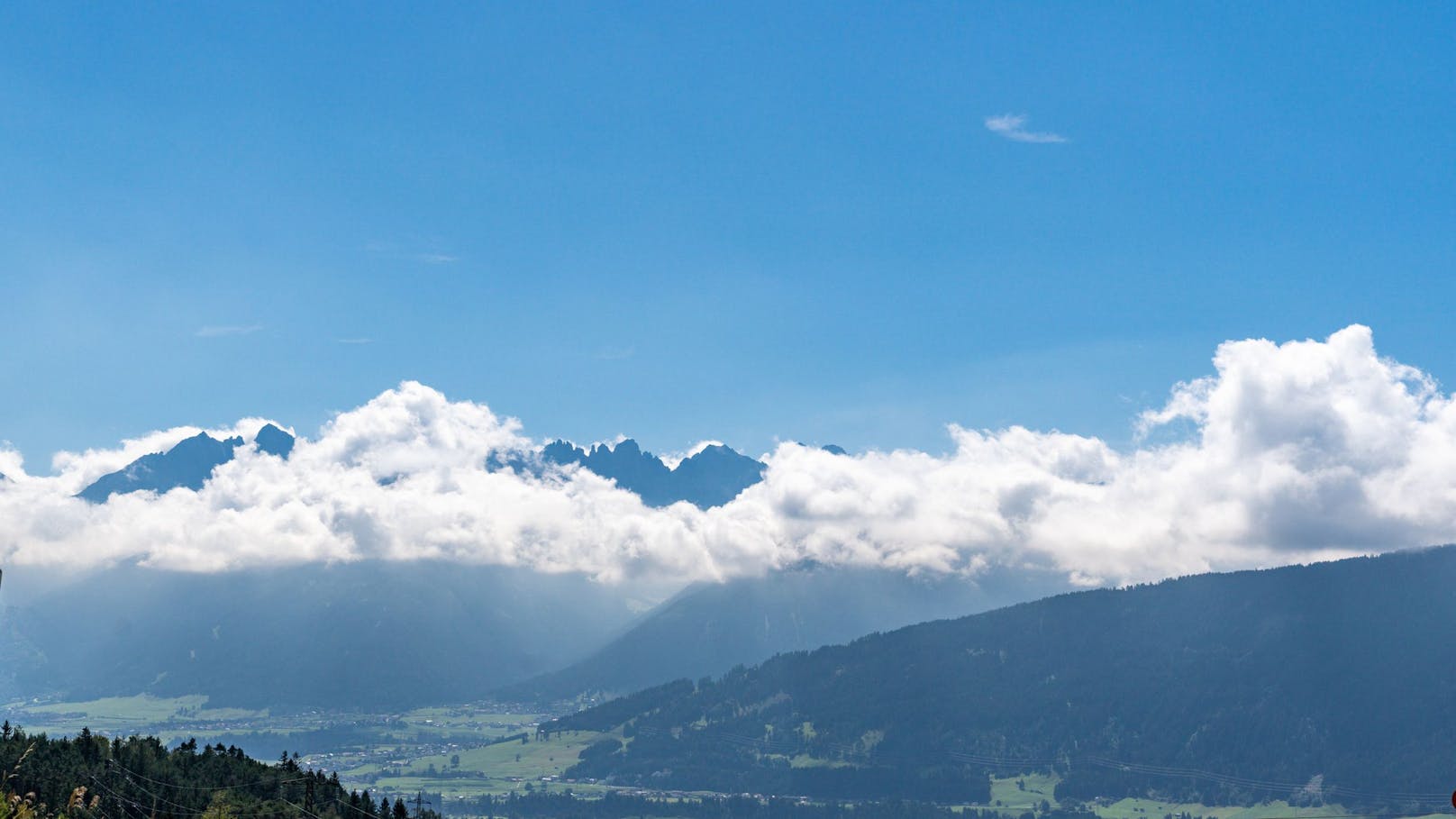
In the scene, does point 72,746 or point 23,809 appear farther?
point 72,746

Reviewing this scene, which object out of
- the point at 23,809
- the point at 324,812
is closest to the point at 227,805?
the point at 324,812

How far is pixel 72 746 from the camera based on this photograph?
193375 millimetres

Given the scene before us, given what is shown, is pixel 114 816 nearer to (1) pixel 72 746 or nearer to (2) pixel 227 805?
(2) pixel 227 805

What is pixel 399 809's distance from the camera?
7397 inches

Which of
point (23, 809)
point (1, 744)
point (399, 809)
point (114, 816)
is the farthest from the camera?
point (399, 809)

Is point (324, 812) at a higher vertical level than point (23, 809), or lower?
lower

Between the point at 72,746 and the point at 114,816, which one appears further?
the point at 72,746

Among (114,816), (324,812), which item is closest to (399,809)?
(324,812)

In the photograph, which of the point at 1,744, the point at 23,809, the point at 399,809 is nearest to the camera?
the point at 23,809

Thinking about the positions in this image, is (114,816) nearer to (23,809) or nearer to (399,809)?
(399,809)

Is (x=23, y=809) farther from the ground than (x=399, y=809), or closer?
farther from the ground

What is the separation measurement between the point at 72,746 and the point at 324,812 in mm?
41020

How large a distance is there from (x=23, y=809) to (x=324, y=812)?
6887 inches

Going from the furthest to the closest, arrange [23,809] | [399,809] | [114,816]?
[399,809] → [114,816] → [23,809]
